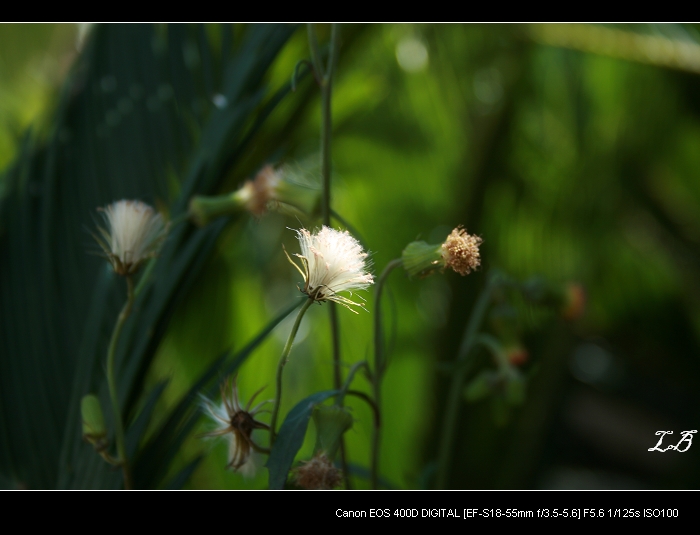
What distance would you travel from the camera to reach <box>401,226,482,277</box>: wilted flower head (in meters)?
0.36

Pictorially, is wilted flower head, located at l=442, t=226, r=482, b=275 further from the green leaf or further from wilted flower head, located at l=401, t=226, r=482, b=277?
the green leaf

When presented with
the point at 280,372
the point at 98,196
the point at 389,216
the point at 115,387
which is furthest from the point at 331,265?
the point at 389,216

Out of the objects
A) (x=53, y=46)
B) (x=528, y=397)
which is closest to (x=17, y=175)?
(x=53, y=46)

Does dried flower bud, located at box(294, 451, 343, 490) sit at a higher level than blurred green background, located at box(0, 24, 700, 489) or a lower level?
lower

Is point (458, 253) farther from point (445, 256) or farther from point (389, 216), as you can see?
point (389, 216)

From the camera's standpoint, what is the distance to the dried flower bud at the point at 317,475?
36 centimetres

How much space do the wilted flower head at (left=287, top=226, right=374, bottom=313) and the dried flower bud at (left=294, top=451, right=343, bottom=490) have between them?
97mm

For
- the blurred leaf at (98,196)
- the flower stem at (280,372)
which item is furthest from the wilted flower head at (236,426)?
the blurred leaf at (98,196)

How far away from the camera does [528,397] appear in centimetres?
107

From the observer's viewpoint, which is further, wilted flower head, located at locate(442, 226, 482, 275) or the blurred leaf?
the blurred leaf

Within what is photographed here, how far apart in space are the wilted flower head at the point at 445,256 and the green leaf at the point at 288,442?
0.10 m

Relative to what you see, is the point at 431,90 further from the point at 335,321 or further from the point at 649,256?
the point at 335,321

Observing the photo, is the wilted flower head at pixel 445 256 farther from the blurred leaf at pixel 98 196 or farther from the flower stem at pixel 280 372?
the blurred leaf at pixel 98 196

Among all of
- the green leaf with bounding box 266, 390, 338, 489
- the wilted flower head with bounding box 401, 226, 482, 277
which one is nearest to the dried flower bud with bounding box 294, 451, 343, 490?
the green leaf with bounding box 266, 390, 338, 489
